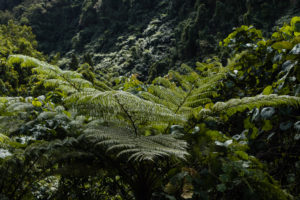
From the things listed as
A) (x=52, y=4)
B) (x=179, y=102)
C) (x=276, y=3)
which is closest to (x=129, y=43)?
(x=276, y=3)

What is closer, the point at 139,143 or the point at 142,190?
the point at 139,143

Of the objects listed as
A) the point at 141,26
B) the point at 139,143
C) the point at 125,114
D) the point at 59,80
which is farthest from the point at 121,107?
the point at 141,26

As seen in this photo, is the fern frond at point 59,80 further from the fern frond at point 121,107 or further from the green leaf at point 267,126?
the green leaf at point 267,126

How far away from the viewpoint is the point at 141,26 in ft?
85.6

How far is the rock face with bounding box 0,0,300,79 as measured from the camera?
1731 cm

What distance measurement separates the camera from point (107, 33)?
2711 cm

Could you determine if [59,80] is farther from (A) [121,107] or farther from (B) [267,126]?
(B) [267,126]

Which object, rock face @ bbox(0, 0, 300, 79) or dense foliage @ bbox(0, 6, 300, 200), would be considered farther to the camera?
rock face @ bbox(0, 0, 300, 79)

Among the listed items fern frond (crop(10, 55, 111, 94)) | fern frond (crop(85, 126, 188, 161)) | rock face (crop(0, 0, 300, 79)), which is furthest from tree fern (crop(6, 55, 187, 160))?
rock face (crop(0, 0, 300, 79))

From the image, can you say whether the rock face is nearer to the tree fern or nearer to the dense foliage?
the dense foliage

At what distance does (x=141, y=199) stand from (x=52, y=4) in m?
37.3

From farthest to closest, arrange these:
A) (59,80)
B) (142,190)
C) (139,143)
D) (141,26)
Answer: (141,26)
(59,80)
(142,190)
(139,143)

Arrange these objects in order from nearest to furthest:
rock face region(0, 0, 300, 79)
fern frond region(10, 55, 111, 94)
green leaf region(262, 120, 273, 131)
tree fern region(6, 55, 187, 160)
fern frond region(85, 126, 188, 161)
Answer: fern frond region(85, 126, 188, 161)
tree fern region(6, 55, 187, 160)
green leaf region(262, 120, 273, 131)
fern frond region(10, 55, 111, 94)
rock face region(0, 0, 300, 79)

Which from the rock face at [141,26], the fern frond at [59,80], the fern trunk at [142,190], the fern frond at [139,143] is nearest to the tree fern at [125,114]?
the fern frond at [139,143]
